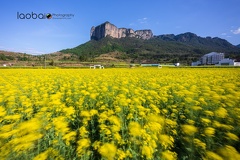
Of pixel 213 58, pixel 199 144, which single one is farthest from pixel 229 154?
pixel 213 58

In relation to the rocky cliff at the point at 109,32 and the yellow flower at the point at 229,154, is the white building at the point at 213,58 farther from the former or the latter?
the yellow flower at the point at 229,154

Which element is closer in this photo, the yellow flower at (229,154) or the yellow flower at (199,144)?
the yellow flower at (229,154)

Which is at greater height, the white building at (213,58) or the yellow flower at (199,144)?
the white building at (213,58)

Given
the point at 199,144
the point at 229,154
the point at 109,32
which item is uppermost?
the point at 109,32

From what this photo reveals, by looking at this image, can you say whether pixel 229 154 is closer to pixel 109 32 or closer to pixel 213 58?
pixel 213 58

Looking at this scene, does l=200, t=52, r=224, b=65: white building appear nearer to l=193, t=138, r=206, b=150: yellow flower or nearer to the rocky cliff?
the rocky cliff

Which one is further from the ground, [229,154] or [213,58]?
[213,58]

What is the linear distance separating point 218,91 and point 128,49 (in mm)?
152680

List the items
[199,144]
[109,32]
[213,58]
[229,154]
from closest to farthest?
[229,154] < [199,144] < [213,58] < [109,32]

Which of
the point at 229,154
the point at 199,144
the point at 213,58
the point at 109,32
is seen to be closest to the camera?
the point at 229,154

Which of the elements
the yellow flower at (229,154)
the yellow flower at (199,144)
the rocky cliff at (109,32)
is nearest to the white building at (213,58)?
the rocky cliff at (109,32)

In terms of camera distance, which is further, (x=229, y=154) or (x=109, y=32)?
(x=109, y=32)

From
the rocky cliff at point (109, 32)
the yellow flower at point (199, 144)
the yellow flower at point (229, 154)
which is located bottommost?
the yellow flower at point (199, 144)

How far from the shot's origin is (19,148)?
5.88 feet
